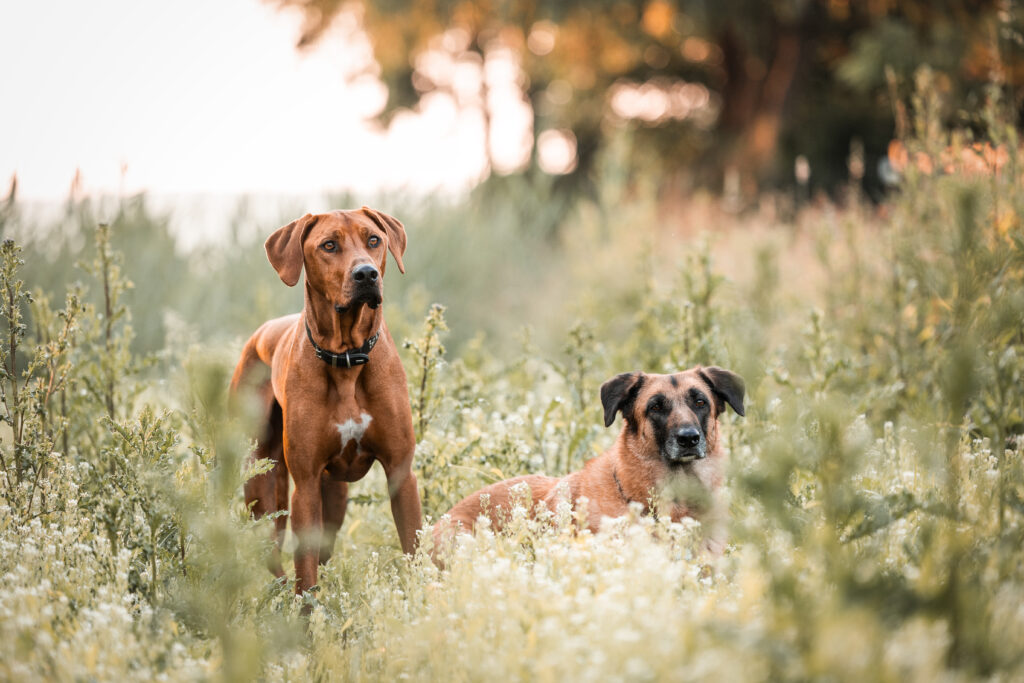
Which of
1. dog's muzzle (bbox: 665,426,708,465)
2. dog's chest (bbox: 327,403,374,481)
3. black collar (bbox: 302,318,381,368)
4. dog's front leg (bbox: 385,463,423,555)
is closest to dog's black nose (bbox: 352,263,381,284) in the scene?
black collar (bbox: 302,318,381,368)

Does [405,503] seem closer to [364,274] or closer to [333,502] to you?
[333,502]

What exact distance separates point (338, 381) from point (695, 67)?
2260cm

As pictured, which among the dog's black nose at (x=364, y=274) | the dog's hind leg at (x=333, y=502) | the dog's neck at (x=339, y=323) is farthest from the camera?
the dog's hind leg at (x=333, y=502)

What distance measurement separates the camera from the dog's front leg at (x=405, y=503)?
13.6 ft

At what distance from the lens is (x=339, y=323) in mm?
4070

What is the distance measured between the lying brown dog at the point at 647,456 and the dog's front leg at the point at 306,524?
0.62 m

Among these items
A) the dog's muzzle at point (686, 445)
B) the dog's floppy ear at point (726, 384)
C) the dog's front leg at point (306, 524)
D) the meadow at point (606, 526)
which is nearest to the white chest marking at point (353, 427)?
the dog's front leg at point (306, 524)

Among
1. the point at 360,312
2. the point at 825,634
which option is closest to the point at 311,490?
the point at 360,312

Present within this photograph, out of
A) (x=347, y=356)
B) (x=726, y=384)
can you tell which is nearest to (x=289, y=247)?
(x=347, y=356)

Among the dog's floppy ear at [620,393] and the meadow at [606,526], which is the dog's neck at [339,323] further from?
the dog's floppy ear at [620,393]

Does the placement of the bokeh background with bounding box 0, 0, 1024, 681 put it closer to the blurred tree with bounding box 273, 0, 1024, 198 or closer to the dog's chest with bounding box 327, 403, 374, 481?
the dog's chest with bounding box 327, 403, 374, 481

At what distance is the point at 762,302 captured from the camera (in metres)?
8.44

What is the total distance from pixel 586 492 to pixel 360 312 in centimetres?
149

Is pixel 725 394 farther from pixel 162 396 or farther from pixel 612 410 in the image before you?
pixel 162 396
